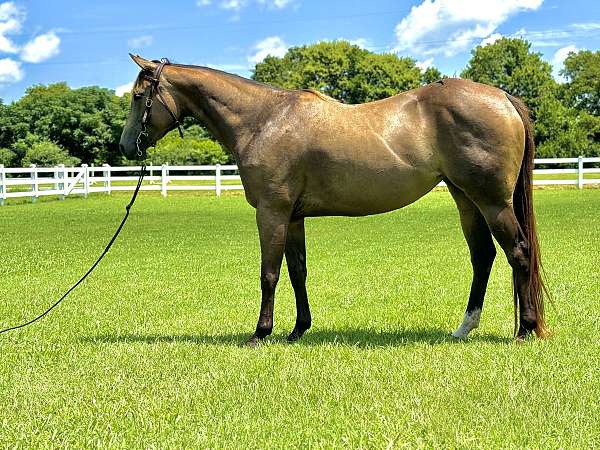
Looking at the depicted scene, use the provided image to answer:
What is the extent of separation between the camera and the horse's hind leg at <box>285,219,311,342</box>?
6.12m

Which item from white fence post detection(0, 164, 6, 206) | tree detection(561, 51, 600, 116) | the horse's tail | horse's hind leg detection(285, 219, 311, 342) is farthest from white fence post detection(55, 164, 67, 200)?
tree detection(561, 51, 600, 116)

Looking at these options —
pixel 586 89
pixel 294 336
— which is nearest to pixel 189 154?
pixel 586 89

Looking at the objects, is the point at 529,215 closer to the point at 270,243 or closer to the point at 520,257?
the point at 520,257

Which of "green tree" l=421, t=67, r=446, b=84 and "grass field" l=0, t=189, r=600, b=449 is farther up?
"green tree" l=421, t=67, r=446, b=84

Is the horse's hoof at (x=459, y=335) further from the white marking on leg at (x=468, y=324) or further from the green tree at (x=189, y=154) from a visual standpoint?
the green tree at (x=189, y=154)

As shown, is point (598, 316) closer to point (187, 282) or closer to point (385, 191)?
point (385, 191)

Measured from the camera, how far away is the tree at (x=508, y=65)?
65312 millimetres

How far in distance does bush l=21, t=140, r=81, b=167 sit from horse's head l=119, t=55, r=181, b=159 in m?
48.7

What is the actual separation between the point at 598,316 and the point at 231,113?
3974mm

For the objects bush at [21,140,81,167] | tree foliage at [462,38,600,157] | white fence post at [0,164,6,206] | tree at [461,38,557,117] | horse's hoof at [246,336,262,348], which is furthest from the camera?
tree at [461,38,557,117]

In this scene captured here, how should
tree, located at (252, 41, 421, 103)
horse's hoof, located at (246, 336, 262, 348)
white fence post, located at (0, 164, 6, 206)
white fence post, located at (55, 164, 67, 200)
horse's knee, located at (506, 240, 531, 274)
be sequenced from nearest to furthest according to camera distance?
horse's knee, located at (506, 240, 531, 274)
horse's hoof, located at (246, 336, 262, 348)
white fence post, located at (0, 164, 6, 206)
white fence post, located at (55, 164, 67, 200)
tree, located at (252, 41, 421, 103)

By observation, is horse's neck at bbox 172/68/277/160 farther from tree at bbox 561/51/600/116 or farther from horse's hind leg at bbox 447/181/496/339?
tree at bbox 561/51/600/116

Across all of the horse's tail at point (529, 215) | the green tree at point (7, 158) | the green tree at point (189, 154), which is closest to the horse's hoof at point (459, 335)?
the horse's tail at point (529, 215)

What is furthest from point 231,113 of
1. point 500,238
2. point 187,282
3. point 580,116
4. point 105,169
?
point 580,116
